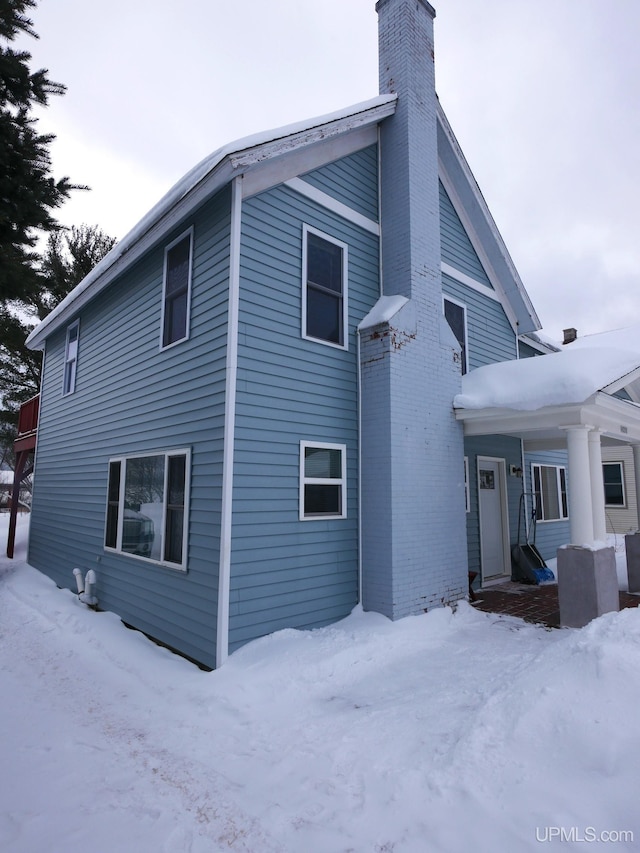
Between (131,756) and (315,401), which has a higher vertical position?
(315,401)

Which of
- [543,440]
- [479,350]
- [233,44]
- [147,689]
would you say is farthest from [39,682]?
[233,44]

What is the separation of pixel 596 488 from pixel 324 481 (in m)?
4.21

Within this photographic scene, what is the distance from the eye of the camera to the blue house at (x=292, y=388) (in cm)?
596

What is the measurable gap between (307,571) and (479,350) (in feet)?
20.3

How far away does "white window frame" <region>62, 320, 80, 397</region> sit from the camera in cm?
1087

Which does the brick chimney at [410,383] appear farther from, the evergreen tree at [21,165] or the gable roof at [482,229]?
the evergreen tree at [21,165]

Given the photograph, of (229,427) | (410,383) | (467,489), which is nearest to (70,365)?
(229,427)

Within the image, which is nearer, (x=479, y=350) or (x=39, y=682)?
(x=39, y=682)

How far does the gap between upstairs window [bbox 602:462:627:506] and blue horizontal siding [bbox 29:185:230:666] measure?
17.4 meters

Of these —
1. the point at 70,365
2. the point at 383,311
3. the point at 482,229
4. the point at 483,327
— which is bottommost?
the point at 383,311

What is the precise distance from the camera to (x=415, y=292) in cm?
780

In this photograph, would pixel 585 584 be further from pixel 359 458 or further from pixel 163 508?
pixel 163 508

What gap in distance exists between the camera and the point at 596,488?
7695mm

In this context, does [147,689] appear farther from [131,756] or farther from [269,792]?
[269,792]
